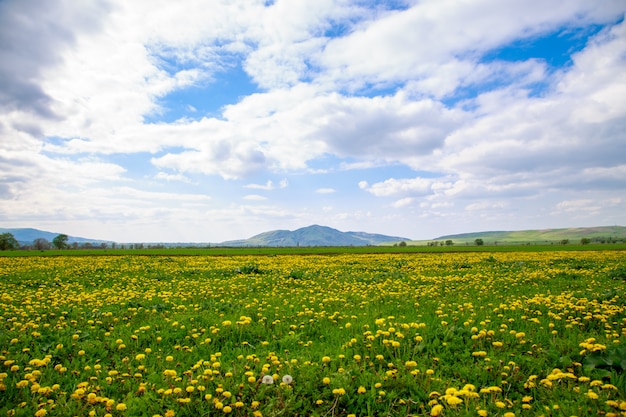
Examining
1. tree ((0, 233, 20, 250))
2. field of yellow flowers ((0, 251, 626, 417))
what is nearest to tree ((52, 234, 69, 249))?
tree ((0, 233, 20, 250))

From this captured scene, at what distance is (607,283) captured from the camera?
1301cm

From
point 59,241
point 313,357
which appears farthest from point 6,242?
point 313,357

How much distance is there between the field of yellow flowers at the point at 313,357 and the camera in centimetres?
416

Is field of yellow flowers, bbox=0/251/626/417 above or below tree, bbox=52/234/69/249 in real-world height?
below

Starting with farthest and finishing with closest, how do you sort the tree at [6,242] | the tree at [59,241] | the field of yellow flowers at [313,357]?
the tree at [59,241], the tree at [6,242], the field of yellow flowers at [313,357]

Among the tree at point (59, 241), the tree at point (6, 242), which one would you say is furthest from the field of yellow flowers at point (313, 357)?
the tree at point (59, 241)

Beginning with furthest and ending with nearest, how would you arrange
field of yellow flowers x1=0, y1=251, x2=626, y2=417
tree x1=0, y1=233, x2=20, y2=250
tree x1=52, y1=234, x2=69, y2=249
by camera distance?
tree x1=52, y1=234, x2=69, y2=249
tree x1=0, y1=233, x2=20, y2=250
field of yellow flowers x1=0, y1=251, x2=626, y2=417

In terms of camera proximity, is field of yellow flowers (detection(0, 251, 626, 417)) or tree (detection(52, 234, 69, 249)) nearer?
field of yellow flowers (detection(0, 251, 626, 417))

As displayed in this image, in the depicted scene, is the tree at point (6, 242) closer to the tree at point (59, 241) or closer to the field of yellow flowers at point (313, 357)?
the tree at point (59, 241)

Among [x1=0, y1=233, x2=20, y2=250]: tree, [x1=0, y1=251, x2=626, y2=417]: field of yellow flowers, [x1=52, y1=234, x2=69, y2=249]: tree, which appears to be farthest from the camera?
[x1=52, y1=234, x2=69, y2=249]: tree

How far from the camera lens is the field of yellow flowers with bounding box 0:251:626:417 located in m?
4.16

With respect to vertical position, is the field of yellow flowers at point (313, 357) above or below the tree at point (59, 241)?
below

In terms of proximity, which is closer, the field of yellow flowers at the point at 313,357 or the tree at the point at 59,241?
the field of yellow flowers at the point at 313,357

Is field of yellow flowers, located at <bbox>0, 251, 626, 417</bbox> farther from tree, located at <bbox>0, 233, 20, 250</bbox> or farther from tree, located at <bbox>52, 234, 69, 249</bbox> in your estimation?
tree, located at <bbox>52, 234, 69, 249</bbox>
